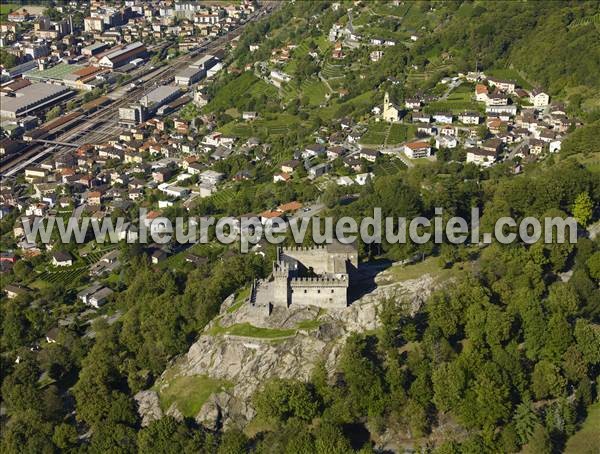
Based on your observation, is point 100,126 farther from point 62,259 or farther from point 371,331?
A: point 371,331

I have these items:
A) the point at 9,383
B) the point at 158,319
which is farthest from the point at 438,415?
the point at 9,383

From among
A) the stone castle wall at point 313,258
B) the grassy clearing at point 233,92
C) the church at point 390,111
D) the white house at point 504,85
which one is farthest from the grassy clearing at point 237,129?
the stone castle wall at point 313,258

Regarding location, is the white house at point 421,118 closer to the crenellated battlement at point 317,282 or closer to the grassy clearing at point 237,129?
the grassy clearing at point 237,129

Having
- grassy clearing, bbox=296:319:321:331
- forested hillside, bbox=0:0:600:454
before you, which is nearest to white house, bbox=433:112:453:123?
forested hillside, bbox=0:0:600:454

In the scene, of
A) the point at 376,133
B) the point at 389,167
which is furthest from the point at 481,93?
the point at 389,167

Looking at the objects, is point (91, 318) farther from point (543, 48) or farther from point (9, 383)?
point (543, 48)

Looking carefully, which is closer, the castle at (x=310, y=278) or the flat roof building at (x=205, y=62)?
the castle at (x=310, y=278)
